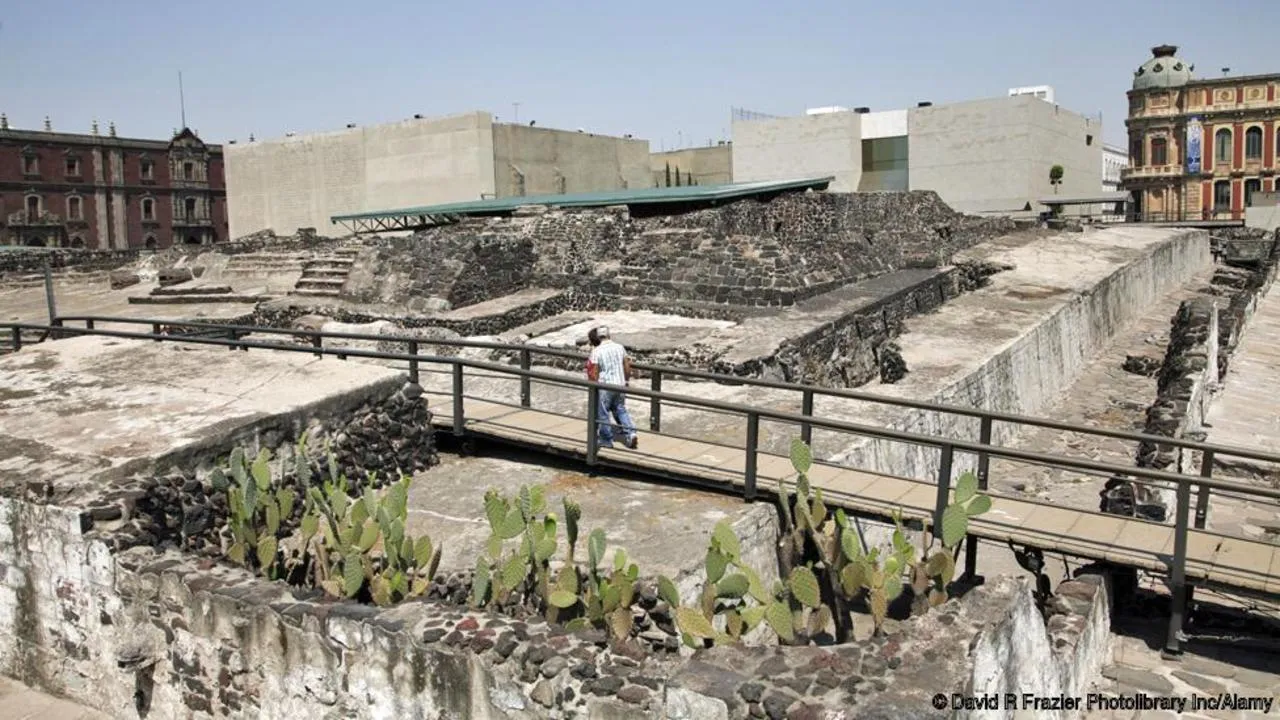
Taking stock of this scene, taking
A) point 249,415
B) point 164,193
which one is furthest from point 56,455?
point 164,193

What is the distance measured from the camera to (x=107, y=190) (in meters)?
53.5

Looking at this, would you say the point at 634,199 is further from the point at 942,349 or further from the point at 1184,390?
the point at 1184,390

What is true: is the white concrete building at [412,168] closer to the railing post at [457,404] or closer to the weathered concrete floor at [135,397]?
the weathered concrete floor at [135,397]

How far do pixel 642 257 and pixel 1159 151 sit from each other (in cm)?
5175

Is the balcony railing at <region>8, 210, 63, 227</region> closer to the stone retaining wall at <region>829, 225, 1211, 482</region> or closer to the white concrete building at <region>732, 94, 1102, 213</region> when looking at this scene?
the white concrete building at <region>732, 94, 1102, 213</region>

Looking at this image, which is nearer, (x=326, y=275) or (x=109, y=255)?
(x=326, y=275)

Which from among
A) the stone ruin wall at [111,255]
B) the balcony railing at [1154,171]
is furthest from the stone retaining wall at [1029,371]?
the balcony railing at [1154,171]

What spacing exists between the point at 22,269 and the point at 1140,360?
2579 cm

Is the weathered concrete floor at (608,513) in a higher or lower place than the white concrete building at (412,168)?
lower

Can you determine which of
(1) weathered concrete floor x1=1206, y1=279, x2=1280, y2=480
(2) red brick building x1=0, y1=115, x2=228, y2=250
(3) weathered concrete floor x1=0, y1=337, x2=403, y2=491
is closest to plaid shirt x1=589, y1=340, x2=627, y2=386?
(3) weathered concrete floor x1=0, y1=337, x2=403, y2=491

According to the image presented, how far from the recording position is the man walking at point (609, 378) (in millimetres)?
7887

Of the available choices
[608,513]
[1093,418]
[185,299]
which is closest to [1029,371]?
[1093,418]

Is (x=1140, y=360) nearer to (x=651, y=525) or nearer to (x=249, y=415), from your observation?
(x=651, y=525)

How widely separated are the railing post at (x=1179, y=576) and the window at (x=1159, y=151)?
197 feet
